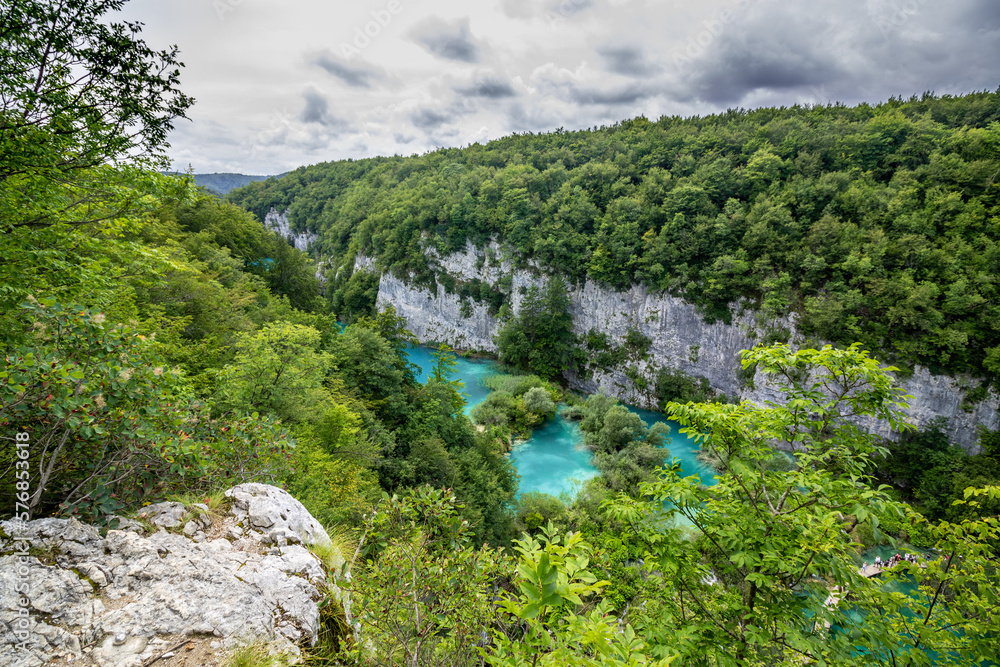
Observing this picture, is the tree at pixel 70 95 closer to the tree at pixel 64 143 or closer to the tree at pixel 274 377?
the tree at pixel 64 143

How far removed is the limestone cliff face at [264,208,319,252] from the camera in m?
84.2

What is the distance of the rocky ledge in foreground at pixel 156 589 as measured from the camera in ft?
7.41

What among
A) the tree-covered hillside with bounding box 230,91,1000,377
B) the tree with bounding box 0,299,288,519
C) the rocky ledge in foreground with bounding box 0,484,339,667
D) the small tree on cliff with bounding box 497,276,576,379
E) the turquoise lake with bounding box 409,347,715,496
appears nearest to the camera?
the rocky ledge in foreground with bounding box 0,484,339,667

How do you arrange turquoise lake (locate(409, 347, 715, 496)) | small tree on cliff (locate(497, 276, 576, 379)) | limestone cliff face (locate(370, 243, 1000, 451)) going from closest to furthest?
limestone cliff face (locate(370, 243, 1000, 451))
turquoise lake (locate(409, 347, 715, 496))
small tree on cliff (locate(497, 276, 576, 379))

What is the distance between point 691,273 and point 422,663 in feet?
111

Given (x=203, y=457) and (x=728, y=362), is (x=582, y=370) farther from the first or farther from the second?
(x=203, y=457)

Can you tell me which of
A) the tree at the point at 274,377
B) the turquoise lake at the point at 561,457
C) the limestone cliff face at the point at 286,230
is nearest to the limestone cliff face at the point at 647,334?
the turquoise lake at the point at 561,457

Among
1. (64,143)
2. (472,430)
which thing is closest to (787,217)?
(472,430)

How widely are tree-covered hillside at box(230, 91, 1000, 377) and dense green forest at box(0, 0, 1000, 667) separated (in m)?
0.28

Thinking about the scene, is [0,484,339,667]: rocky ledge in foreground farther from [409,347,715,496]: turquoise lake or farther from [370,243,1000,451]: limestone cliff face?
[370,243,1000,451]: limestone cliff face

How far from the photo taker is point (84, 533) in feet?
9.17

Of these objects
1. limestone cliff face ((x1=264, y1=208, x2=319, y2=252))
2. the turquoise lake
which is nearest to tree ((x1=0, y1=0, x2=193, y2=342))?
the turquoise lake

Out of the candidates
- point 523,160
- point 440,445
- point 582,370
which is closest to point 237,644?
point 440,445

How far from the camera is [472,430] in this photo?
68.5 ft
